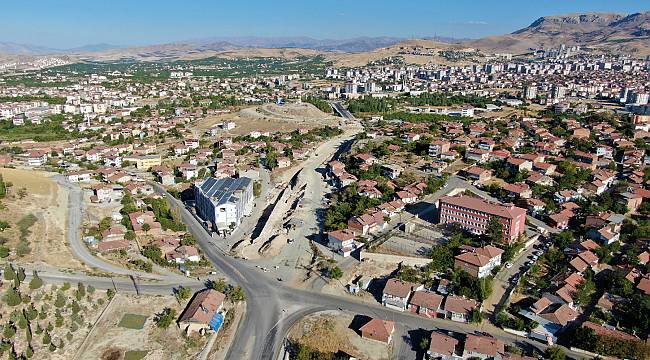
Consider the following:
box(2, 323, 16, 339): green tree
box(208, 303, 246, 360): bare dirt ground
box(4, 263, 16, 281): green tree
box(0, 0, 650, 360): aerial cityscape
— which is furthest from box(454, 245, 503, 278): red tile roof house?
box(4, 263, 16, 281): green tree

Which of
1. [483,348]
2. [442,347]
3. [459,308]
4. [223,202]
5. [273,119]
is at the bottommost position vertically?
[442,347]

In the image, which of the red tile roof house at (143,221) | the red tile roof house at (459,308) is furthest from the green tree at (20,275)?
the red tile roof house at (459,308)

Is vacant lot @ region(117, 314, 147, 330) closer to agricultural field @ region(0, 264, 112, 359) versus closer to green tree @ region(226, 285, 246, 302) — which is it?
agricultural field @ region(0, 264, 112, 359)

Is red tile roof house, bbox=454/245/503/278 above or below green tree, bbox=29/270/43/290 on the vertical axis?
above

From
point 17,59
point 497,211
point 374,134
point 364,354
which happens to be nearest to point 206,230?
point 364,354

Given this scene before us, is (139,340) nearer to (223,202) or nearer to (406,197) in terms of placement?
(223,202)

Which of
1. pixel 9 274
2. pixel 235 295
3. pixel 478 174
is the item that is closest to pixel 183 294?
pixel 235 295
